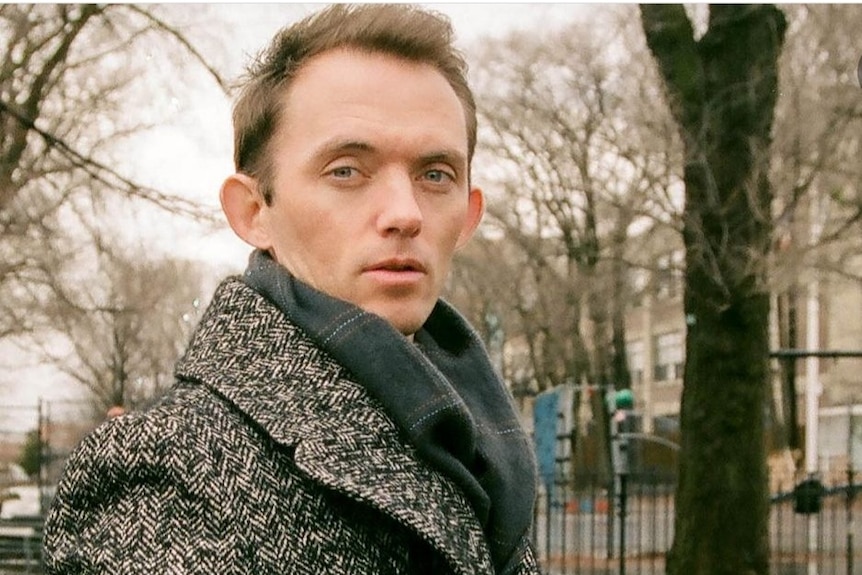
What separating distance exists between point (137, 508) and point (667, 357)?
5410 centimetres

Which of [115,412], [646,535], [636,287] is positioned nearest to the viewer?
[115,412]

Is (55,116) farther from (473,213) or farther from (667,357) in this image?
(667,357)

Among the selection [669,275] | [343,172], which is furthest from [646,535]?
[343,172]

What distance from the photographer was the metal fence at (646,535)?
11.2 meters

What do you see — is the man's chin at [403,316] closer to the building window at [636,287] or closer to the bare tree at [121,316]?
the bare tree at [121,316]

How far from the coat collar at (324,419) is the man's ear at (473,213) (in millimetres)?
341

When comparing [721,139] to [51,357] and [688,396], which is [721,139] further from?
[51,357]

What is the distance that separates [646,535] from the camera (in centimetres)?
2005

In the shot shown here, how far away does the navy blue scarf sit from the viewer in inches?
53.9

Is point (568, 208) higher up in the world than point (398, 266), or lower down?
higher up

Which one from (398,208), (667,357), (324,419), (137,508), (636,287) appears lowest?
(137,508)

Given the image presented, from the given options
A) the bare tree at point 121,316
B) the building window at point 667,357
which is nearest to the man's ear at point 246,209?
the bare tree at point 121,316

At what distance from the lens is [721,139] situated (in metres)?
8.75

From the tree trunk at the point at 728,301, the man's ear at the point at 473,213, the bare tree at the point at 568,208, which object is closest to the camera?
the man's ear at the point at 473,213
